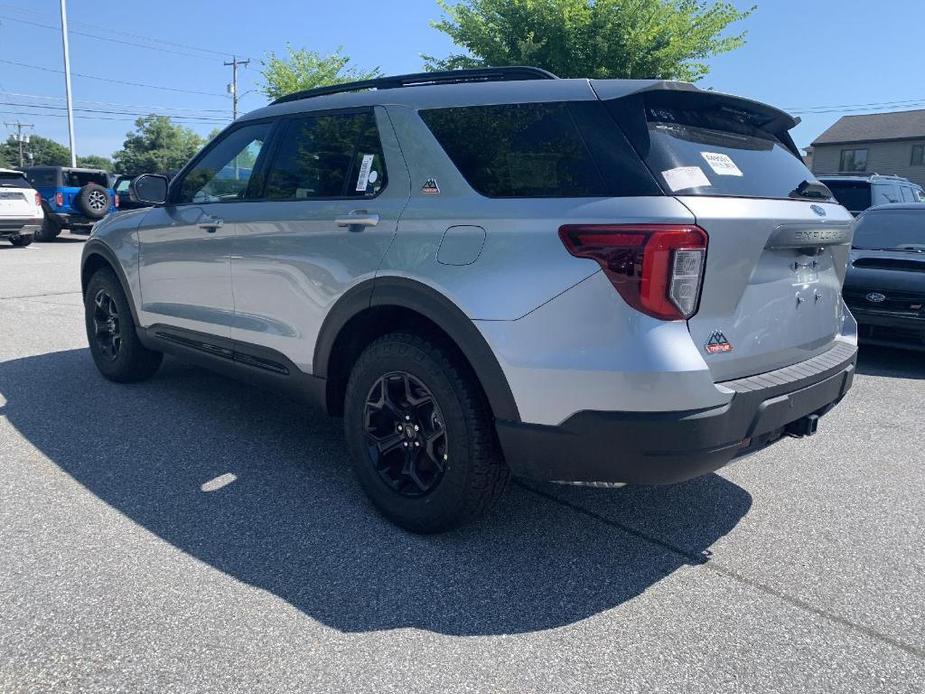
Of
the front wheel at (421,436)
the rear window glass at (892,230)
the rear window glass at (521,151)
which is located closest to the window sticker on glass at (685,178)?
the rear window glass at (521,151)

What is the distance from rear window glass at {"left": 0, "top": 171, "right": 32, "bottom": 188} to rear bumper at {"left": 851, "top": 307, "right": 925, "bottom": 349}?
54.8ft

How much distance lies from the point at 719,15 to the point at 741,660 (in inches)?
693

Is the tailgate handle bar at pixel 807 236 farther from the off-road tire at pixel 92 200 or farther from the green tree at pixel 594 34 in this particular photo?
the off-road tire at pixel 92 200

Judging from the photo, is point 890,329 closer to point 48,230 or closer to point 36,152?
point 48,230

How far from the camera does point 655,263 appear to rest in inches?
91.7

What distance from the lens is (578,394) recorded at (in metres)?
2.45

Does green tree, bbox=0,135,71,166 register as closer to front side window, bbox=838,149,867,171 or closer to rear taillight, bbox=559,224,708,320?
front side window, bbox=838,149,867,171

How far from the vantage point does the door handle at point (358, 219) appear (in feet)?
10.2

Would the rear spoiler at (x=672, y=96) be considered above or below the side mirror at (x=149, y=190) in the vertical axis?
above

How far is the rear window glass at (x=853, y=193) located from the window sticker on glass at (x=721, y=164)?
8.84 m

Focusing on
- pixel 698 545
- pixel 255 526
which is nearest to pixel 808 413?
pixel 698 545

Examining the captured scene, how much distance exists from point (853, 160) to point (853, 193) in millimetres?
40420

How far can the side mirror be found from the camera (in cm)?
446

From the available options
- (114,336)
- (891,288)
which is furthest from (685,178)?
(891,288)
